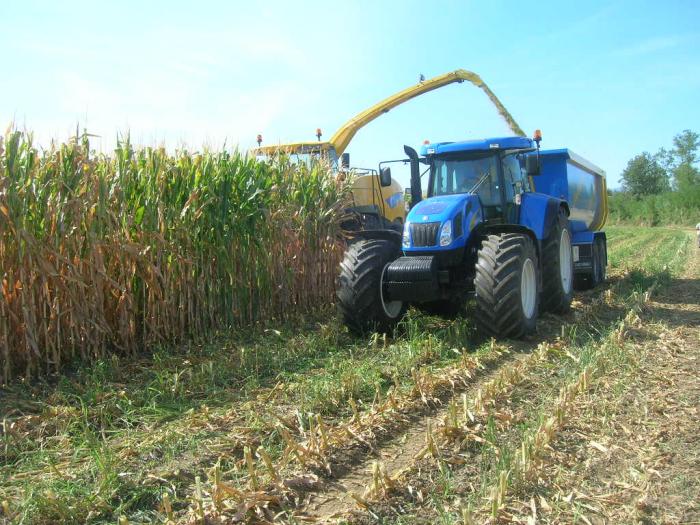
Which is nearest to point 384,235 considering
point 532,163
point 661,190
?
point 532,163

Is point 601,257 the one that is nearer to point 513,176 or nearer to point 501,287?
point 513,176

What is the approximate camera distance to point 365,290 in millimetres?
6070

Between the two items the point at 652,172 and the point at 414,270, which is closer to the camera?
the point at 414,270

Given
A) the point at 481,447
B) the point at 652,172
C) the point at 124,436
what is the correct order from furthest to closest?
the point at 652,172 < the point at 124,436 < the point at 481,447

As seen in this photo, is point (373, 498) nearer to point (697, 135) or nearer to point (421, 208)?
point (421, 208)

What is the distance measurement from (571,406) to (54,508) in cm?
293

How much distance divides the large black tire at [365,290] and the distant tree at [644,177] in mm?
63174

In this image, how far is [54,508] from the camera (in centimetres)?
269

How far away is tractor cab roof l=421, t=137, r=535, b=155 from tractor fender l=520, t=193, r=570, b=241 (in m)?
0.65

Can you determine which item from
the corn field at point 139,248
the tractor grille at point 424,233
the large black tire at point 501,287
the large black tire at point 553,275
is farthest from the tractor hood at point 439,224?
the corn field at point 139,248

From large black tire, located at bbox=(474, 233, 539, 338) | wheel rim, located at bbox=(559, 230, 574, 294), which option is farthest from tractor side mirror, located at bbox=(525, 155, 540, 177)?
wheel rim, located at bbox=(559, 230, 574, 294)

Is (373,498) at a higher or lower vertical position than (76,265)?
lower

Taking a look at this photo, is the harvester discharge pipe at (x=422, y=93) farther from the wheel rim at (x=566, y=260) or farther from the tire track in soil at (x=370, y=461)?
the tire track in soil at (x=370, y=461)

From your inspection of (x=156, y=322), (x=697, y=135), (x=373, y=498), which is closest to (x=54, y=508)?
(x=373, y=498)
